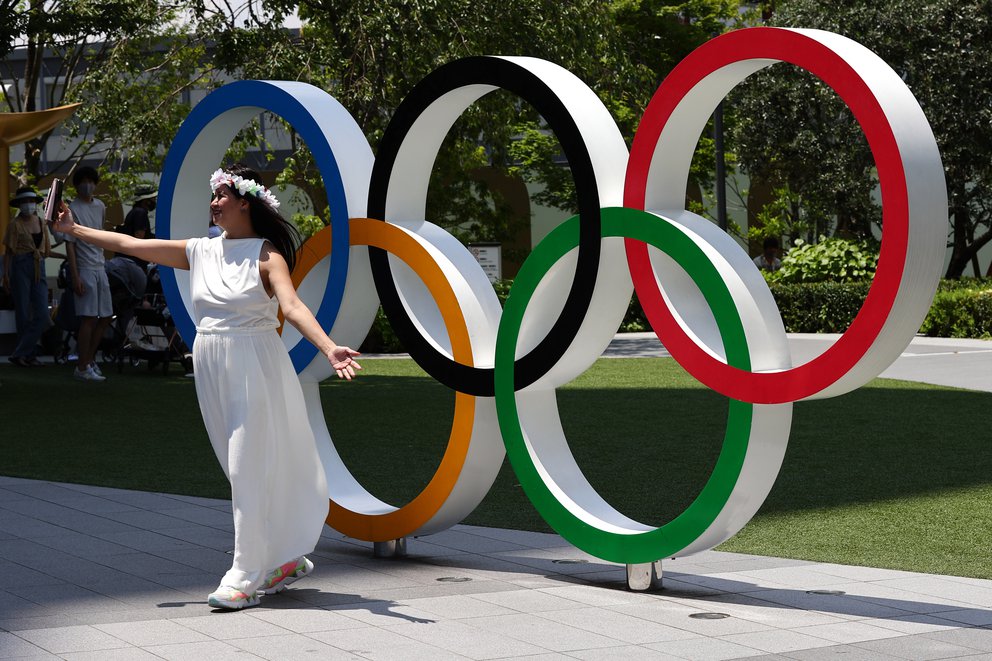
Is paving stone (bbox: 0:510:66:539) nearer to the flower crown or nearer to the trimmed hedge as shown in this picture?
the flower crown

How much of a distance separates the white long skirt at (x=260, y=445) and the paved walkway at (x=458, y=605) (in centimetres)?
26

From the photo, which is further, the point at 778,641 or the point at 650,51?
the point at 650,51

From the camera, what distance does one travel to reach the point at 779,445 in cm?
601

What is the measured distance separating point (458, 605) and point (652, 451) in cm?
497

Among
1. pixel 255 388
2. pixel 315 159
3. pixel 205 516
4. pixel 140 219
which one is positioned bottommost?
pixel 205 516

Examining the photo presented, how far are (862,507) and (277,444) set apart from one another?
384 cm

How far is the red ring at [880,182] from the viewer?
537 cm

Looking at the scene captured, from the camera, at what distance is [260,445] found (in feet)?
20.6

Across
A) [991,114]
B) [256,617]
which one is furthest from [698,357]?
[991,114]

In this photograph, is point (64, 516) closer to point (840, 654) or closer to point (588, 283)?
point (588, 283)

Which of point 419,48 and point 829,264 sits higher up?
point 419,48

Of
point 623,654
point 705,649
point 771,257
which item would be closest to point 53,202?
point 623,654

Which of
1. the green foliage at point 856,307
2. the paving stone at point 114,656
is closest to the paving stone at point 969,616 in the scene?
the paving stone at point 114,656

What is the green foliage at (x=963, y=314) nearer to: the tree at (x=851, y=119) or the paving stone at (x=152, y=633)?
the tree at (x=851, y=119)
